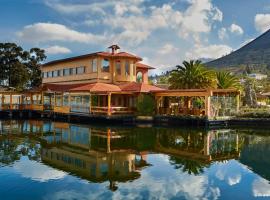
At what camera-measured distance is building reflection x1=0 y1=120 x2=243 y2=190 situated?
15128 mm

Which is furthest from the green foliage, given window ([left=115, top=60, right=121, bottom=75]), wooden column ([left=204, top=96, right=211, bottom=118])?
window ([left=115, top=60, right=121, bottom=75])

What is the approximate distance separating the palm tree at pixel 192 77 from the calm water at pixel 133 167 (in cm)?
1573

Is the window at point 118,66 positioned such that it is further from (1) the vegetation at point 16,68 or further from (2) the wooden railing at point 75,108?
(1) the vegetation at point 16,68

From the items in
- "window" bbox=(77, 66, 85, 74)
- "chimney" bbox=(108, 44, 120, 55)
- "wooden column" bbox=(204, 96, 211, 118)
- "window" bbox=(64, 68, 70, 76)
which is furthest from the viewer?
"window" bbox=(64, 68, 70, 76)

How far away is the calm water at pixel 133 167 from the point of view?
11836 millimetres

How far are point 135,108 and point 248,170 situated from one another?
2234 cm

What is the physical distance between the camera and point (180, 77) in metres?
41.5

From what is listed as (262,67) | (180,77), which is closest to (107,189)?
(180,77)

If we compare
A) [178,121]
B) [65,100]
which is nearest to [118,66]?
[65,100]

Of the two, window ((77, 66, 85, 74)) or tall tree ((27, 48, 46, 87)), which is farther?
tall tree ((27, 48, 46, 87))

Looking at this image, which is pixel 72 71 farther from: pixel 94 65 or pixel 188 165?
pixel 188 165

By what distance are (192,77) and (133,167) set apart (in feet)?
88.1

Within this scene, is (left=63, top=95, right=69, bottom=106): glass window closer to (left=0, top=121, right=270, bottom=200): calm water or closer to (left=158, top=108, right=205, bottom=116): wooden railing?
(left=158, top=108, right=205, bottom=116): wooden railing

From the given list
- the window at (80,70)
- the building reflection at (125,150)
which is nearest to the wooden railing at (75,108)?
the window at (80,70)
